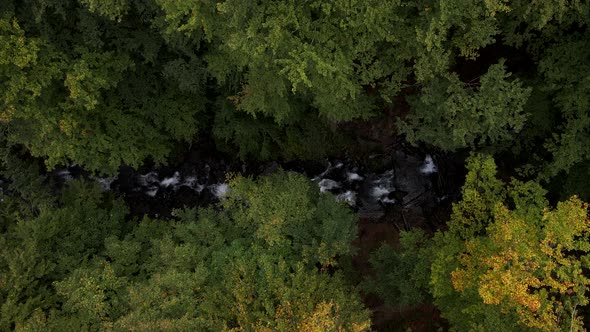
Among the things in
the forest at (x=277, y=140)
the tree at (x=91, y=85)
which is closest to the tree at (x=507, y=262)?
the forest at (x=277, y=140)

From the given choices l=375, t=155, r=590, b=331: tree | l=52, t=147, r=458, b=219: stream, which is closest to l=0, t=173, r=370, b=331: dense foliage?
l=375, t=155, r=590, b=331: tree

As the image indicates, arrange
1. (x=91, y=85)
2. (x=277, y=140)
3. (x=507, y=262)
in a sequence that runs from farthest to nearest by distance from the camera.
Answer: (x=277, y=140)
(x=91, y=85)
(x=507, y=262)

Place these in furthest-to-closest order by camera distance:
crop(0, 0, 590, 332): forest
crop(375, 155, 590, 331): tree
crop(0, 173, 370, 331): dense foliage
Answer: crop(0, 173, 370, 331): dense foliage, crop(0, 0, 590, 332): forest, crop(375, 155, 590, 331): tree

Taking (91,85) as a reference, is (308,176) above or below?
above

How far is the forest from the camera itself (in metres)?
12.2

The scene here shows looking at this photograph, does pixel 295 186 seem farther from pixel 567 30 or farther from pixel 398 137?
pixel 567 30

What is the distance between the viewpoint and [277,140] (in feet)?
67.1

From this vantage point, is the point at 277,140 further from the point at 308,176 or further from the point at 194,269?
the point at 194,269

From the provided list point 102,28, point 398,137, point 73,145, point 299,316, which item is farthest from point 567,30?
point 73,145

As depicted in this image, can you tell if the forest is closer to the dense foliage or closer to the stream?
the dense foliage

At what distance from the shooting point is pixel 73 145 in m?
15.9

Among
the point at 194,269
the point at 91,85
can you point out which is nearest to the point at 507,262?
the point at 194,269

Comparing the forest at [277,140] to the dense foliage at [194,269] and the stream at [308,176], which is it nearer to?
the dense foliage at [194,269]

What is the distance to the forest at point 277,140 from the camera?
481 inches
